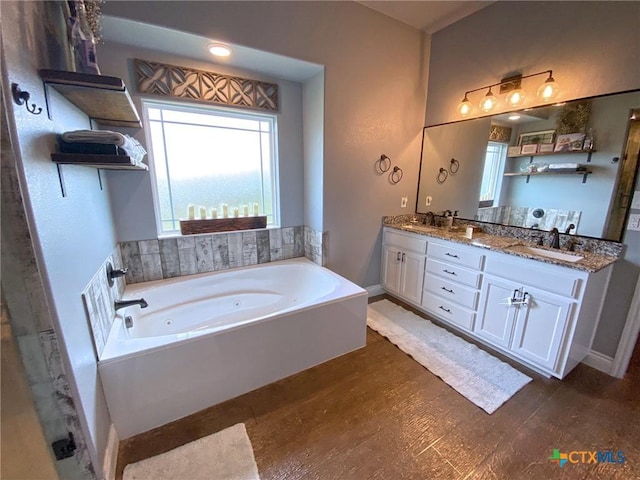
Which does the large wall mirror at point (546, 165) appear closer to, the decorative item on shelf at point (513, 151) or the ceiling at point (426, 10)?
the decorative item on shelf at point (513, 151)

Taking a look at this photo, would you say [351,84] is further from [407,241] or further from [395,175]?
[407,241]

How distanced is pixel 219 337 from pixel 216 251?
110 cm

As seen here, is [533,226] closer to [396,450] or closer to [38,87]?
[396,450]

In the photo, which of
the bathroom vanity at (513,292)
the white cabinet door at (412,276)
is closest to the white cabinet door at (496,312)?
the bathroom vanity at (513,292)

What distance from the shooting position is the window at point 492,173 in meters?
2.36

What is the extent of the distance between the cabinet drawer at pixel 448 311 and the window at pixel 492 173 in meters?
1.02

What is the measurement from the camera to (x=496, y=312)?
80.1 inches

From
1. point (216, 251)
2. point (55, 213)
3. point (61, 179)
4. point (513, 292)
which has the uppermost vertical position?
point (61, 179)

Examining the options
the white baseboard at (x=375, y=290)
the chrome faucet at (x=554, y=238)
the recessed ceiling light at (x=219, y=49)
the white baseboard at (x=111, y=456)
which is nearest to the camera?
the white baseboard at (x=111, y=456)

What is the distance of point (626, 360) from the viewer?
5.96ft

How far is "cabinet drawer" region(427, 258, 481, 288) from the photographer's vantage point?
85.0 inches

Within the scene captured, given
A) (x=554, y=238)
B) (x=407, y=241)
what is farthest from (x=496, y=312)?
(x=407, y=241)

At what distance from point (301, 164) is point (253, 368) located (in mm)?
1927

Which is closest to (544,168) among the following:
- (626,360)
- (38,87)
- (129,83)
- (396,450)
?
(626,360)
